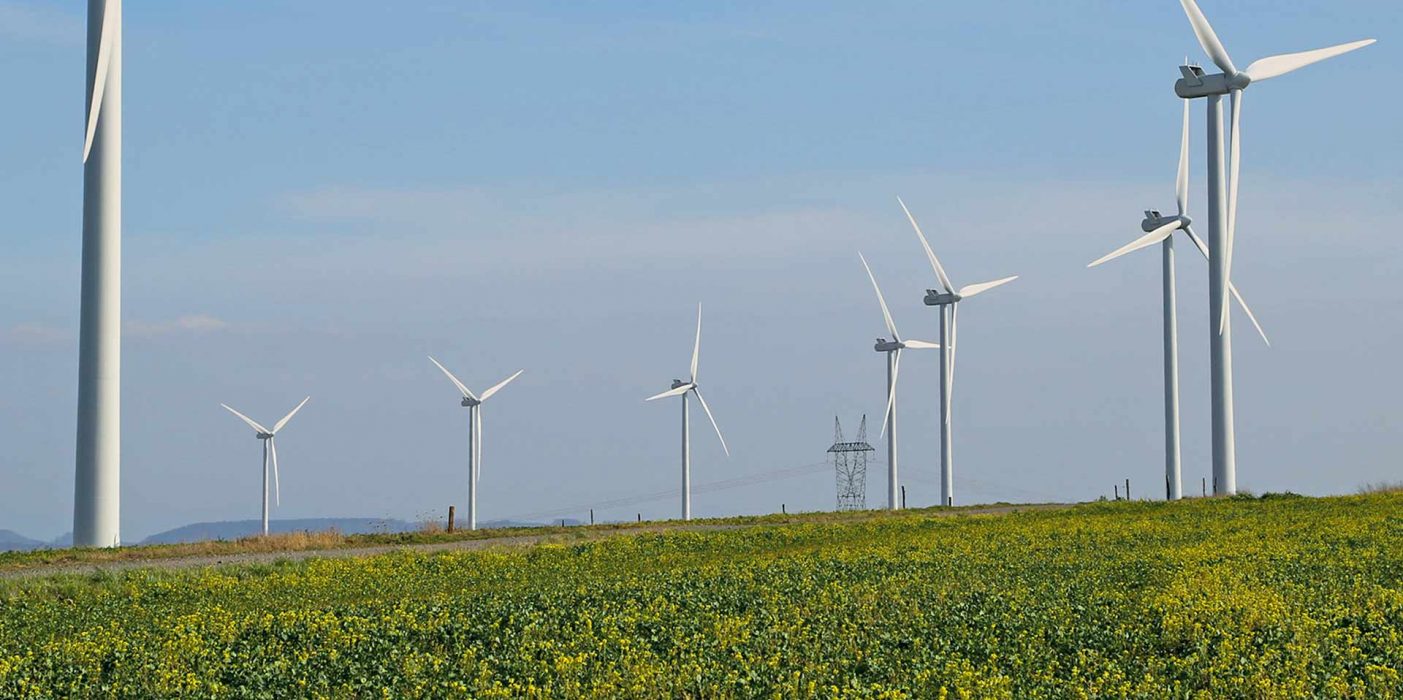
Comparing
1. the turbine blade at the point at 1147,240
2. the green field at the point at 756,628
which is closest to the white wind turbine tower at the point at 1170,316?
the turbine blade at the point at 1147,240

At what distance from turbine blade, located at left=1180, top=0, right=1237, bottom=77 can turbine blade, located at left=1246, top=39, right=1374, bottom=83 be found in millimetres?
1018

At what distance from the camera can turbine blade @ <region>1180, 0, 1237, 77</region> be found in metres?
70.4

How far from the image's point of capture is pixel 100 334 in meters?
50.5

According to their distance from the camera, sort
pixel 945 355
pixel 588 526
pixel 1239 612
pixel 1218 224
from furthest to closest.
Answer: pixel 945 355 < pixel 1218 224 < pixel 588 526 < pixel 1239 612

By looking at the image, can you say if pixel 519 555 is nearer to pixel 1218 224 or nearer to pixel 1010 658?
pixel 1010 658

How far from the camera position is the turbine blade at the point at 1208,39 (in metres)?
70.4

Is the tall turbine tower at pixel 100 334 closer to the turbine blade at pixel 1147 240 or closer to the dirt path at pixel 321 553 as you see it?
the dirt path at pixel 321 553

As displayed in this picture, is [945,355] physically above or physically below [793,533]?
above

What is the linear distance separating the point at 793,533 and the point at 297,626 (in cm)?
2981

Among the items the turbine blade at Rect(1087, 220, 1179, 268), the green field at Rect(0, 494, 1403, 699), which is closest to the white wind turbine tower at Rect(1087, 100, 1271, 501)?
the turbine blade at Rect(1087, 220, 1179, 268)

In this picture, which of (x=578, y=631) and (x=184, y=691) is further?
(x=578, y=631)

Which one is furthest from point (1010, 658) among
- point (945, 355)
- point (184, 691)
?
point (945, 355)

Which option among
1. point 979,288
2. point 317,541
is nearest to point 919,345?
point 979,288

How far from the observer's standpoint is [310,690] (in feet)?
62.5
